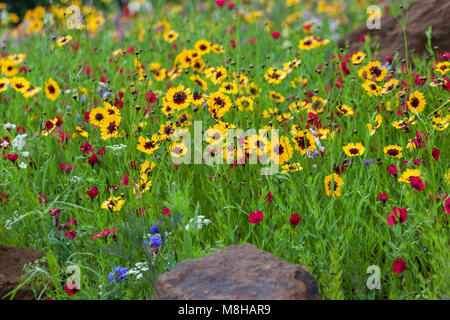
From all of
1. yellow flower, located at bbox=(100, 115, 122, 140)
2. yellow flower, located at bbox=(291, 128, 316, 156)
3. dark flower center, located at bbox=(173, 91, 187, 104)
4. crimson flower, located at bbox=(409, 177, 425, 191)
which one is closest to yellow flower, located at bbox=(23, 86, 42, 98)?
yellow flower, located at bbox=(100, 115, 122, 140)

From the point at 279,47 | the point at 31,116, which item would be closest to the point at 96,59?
the point at 31,116

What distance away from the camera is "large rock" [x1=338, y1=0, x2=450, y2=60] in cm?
388

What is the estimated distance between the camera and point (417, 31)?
398cm

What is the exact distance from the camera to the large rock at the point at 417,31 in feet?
12.7

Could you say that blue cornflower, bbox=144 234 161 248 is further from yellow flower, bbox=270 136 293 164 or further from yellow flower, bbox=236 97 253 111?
yellow flower, bbox=236 97 253 111

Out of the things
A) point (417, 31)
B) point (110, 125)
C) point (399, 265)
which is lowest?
point (399, 265)

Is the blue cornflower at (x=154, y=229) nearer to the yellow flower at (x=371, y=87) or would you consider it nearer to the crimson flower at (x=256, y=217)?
the crimson flower at (x=256, y=217)

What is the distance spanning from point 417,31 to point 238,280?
3092 millimetres

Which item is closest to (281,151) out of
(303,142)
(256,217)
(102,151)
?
(303,142)

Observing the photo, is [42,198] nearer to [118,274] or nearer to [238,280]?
[118,274]

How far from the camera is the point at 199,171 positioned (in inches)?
103

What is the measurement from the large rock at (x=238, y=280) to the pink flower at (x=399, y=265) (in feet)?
1.12

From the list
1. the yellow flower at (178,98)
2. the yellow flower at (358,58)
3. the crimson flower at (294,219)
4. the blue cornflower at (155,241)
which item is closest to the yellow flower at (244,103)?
the yellow flower at (178,98)
